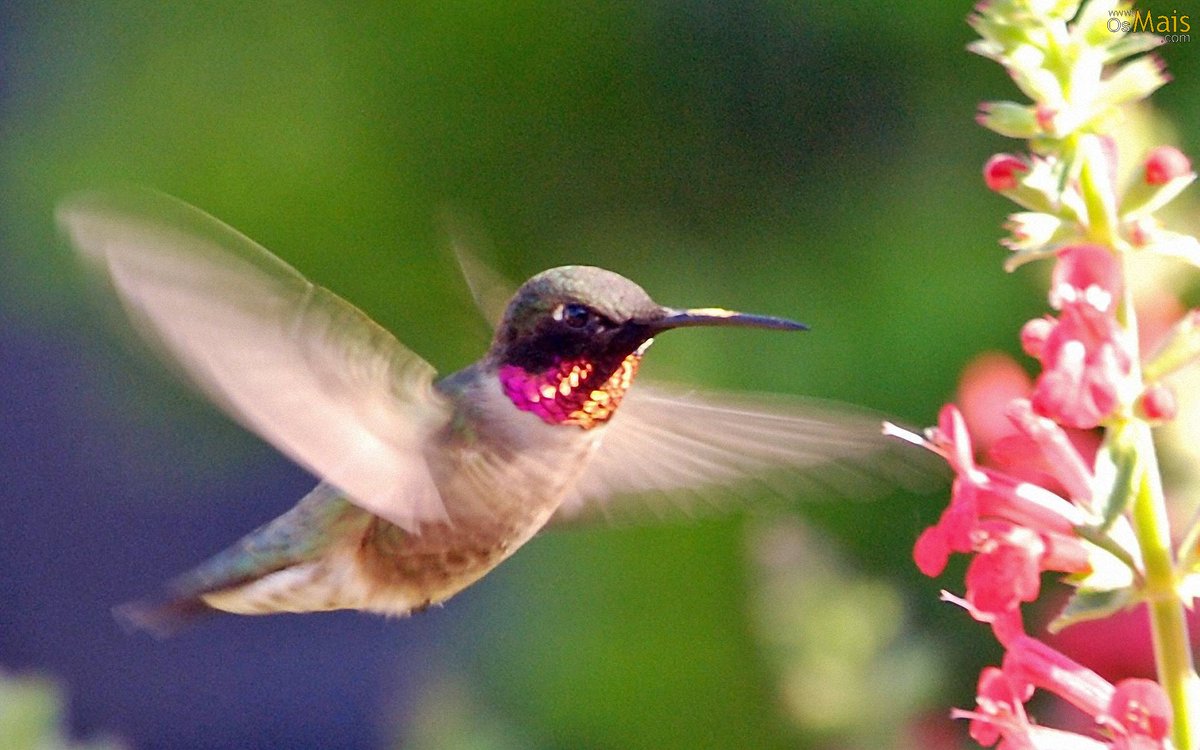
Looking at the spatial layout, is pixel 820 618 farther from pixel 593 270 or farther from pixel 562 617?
pixel 562 617

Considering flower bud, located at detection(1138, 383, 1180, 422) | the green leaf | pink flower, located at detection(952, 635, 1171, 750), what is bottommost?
pink flower, located at detection(952, 635, 1171, 750)

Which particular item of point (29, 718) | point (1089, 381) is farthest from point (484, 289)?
point (1089, 381)

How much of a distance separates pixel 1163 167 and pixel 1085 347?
0.13 metres

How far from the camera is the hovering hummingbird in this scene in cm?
124

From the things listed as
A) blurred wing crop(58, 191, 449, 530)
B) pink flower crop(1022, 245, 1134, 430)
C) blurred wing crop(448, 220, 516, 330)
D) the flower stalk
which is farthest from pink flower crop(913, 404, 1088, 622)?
blurred wing crop(448, 220, 516, 330)

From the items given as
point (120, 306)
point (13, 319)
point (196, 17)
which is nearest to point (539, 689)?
point (120, 306)

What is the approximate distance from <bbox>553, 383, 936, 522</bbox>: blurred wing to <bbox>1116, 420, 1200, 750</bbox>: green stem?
1.38 feet

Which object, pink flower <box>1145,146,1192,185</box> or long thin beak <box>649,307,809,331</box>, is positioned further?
long thin beak <box>649,307,809,331</box>

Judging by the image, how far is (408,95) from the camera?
2.59 m

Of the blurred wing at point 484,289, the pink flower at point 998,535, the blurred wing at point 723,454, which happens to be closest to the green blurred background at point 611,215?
the blurred wing at point 484,289

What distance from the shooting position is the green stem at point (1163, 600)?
1.00 meters

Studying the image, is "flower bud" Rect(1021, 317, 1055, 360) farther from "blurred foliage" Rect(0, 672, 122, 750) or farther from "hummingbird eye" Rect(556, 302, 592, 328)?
"blurred foliage" Rect(0, 672, 122, 750)

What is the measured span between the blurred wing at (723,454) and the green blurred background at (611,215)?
0.55 feet

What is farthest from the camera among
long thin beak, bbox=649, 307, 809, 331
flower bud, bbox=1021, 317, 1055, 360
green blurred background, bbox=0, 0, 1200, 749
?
green blurred background, bbox=0, 0, 1200, 749
